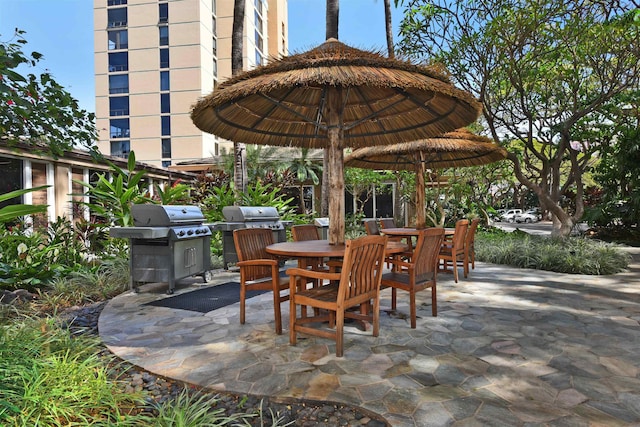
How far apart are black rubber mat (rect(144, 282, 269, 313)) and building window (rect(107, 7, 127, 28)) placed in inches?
1493

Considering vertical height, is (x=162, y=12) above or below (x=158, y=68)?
above

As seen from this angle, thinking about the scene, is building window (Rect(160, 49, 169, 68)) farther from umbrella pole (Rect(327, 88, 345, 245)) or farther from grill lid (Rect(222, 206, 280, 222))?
umbrella pole (Rect(327, 88, 345, 245))

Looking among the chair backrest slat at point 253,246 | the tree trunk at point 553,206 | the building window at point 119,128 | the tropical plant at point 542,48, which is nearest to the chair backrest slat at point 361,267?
the chair backrest slat at point 253,246

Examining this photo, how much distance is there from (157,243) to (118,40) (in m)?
37.4

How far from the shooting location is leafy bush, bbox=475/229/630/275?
6.82 metres

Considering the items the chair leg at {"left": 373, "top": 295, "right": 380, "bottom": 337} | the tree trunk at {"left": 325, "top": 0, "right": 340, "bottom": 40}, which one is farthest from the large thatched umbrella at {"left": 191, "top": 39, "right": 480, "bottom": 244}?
the tree trunk at {"left": 325, "top": 0, "right": 340, "bottom": 40}

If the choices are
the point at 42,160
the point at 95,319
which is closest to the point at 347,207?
the point at 42,160

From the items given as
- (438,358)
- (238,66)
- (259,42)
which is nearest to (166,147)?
(259,42)

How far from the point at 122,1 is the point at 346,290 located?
4114cm

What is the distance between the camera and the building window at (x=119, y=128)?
116 feet

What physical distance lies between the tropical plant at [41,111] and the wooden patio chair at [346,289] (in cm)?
254

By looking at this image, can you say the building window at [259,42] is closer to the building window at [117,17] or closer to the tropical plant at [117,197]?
the building window at [117,17]

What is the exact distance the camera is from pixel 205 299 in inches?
197

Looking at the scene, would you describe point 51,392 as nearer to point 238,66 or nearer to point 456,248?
point 456,248
